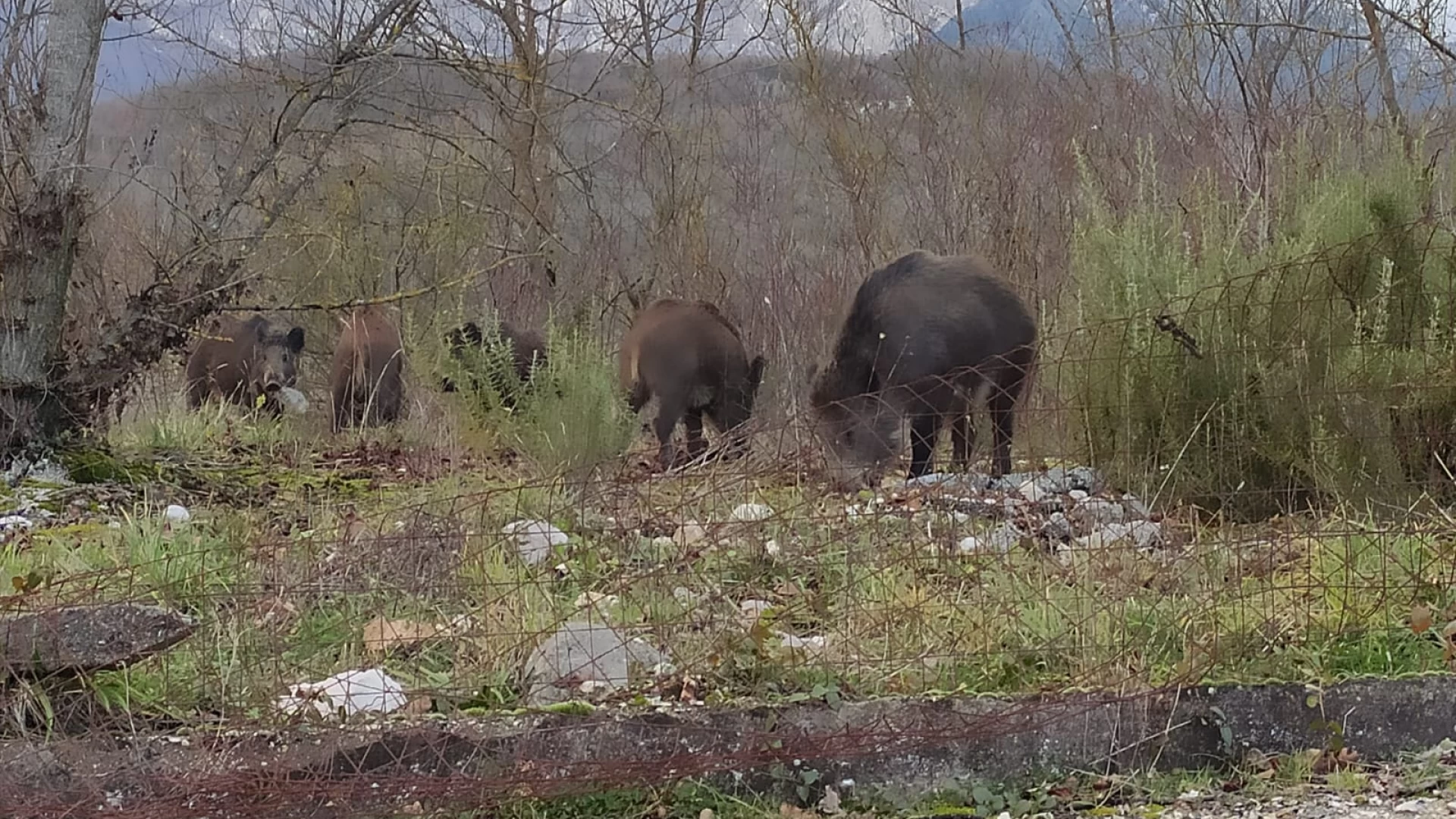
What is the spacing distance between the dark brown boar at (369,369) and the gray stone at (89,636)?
8.61 meters

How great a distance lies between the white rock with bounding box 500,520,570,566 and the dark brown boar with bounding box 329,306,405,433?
6.88m

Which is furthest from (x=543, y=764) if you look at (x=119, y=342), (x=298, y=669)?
(x=119, y=342)

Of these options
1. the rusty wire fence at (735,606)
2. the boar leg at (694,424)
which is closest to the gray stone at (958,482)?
the rusty wire fence at (735,606)

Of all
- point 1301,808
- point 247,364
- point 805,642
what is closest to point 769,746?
point 805,642

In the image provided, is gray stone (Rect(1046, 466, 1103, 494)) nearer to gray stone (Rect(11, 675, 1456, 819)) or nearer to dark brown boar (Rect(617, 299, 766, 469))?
gray stone (Rect(11, 675, 1456, 819))

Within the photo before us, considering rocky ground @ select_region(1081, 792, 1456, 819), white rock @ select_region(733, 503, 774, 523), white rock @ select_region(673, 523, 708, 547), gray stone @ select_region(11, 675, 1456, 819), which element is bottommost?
rocky ground @ select_region(1081, 792, 1456, 819)

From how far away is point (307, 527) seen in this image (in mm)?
7387

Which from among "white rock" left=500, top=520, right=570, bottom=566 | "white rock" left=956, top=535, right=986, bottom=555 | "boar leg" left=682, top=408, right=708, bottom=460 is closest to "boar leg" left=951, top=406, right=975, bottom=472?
"white rock" left=956, top=535, right=986, bottom=555

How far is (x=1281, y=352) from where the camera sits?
291 inches

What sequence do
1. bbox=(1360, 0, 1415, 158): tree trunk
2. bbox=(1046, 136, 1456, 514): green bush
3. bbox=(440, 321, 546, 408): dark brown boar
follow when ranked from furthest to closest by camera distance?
bbox=(440, 321, 546, 408): dark brown boar
bbox=(1360, 0, 1415, 158): tree trunk
bbox=(1046, 136, 1456, 514): green bush

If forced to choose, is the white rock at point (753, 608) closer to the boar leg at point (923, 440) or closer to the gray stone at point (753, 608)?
the gray stone at point (753, 608)

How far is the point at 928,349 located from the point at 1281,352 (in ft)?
7.69

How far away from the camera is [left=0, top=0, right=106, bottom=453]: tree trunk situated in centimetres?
929

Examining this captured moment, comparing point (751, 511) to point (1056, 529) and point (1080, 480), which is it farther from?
point (1080, 480)
